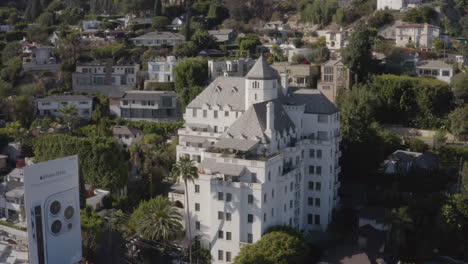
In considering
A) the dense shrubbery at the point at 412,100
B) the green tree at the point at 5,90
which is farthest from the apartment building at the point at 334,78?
the green tree at the point at 5,90

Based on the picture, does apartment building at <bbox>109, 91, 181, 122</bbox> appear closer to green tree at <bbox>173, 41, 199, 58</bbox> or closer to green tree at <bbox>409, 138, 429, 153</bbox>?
green tree at <bbox>173, 41, 199, 58</bbox>

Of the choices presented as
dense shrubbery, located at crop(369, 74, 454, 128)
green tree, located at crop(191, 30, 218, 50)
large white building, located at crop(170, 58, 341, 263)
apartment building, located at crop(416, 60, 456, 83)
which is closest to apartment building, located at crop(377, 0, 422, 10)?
apartment building, located at crop(416, 60, 456, 83)

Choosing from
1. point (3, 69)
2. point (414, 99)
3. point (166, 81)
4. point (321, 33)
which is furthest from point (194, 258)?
point (321, 33)

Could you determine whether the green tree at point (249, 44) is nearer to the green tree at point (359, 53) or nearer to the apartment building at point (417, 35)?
the apartment building at point (417, 35)

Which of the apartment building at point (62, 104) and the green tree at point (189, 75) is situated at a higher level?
the green tree at point (189, 75)

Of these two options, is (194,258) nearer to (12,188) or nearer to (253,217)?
(253,217)

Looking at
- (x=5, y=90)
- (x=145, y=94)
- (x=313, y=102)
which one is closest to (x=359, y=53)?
(x=313, y=102)

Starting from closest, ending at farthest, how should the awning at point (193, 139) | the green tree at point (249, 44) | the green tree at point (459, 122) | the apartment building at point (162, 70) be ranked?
the awning at point (193, 139) < the green tree at point (459, 122) < the apartment building at point (162, 70) < the green tree at point (249, 44)

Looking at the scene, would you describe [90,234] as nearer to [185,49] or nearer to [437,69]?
[185,49]
